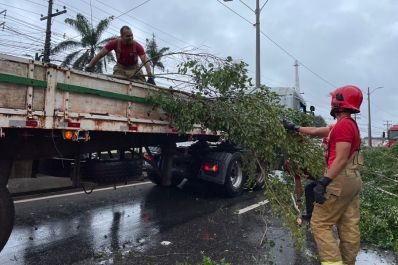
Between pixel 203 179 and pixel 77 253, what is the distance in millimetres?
4009

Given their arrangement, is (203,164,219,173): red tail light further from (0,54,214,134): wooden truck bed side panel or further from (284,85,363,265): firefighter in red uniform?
(284,85,363,265): firefighter in red uniform

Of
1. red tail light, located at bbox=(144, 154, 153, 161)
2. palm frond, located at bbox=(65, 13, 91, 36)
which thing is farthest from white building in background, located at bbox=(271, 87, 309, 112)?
palm frond, located at bbox=(65, 13, 91, 36)

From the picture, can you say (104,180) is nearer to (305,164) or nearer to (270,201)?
(270,201)

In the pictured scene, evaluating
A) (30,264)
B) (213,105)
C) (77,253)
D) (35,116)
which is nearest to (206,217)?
(213,105)

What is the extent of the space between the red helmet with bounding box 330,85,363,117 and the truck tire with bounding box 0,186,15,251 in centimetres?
352

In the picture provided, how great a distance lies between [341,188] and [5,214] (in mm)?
3455

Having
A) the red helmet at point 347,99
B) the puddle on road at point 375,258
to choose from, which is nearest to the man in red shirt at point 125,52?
the red helmet at point 347,99

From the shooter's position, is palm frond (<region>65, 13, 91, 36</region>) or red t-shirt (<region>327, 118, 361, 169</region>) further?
palm frond (<region>65, 13, 91, 36</region>)

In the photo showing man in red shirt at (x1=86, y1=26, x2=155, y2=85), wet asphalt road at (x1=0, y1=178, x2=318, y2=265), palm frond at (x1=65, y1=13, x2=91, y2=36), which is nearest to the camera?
wet asphalt road at (x1=0, y1=178, x2=318, y2=265)

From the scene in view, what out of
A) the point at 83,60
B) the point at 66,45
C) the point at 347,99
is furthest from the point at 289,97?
the point at 66,45

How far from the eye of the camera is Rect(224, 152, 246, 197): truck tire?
8.91 m

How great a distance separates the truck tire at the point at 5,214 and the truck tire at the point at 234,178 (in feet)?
16.4

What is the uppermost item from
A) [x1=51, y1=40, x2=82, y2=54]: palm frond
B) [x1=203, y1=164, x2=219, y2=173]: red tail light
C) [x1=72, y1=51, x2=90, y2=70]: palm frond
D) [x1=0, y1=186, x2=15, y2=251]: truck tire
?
[x1=51, y1=40, x2=82, y2=54]: palm frond

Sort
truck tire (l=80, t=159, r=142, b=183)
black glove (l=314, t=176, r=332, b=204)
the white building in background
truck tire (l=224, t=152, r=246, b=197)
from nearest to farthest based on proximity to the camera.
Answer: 1. black glove (l=314, t=176, r=332, b=204)
2. truck tire (l=80, t=159, r=142, b=183)
3. truck tire (l=224, t=152, r=246, b=197)
4. the white building in background
